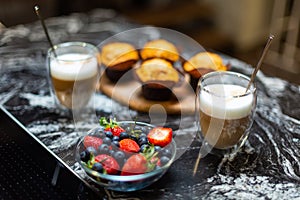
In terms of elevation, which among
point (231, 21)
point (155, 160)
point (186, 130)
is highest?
point (155, 160)

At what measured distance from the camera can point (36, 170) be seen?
1.27 metres

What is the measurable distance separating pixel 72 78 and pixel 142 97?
253 millimetres

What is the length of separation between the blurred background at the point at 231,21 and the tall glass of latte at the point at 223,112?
208cm

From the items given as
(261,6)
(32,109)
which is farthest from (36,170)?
(261,6)

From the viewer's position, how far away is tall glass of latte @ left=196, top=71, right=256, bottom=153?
1296mm

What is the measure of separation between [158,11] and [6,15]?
46.3 inches

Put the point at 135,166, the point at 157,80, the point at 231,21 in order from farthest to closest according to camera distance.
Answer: the point at 231,21
the point at 157,80
the point at 135,166

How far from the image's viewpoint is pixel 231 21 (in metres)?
3.71

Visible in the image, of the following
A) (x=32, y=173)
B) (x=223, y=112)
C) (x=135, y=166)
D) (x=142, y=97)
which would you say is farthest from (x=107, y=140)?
(x=142, y=97)

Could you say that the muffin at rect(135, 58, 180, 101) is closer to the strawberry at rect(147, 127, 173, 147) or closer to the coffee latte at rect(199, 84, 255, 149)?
the coffee latte at rect(199, 84, 255, 149)

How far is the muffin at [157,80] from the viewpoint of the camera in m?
1.58

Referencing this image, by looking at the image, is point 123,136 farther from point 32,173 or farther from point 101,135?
point 32,173

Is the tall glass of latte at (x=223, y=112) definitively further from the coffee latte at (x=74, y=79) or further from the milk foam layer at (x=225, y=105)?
the coffee latte at (x=74, y=79)

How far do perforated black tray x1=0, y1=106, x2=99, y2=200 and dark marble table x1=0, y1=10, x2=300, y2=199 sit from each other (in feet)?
0.11
